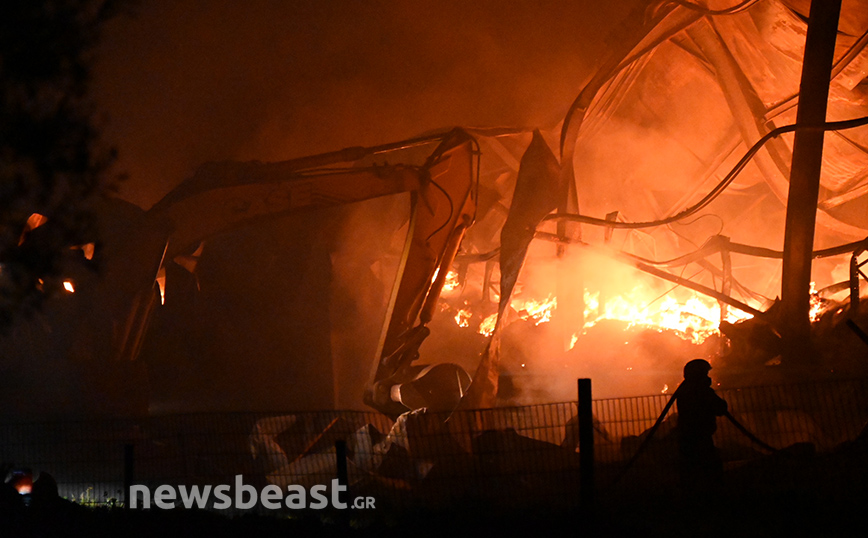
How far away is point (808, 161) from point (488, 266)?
25.1ft

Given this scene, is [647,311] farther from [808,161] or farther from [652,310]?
[808,161]

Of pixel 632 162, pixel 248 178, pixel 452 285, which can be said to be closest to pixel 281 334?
pixel 248 178

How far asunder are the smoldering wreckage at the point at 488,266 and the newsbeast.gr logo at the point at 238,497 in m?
0.35

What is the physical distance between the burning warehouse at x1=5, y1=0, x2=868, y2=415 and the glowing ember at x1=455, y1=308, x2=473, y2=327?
5cm

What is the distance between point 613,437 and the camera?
7625mm

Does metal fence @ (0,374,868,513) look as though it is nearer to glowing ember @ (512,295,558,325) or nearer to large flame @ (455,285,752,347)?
large flame @ (455,285,752,347)

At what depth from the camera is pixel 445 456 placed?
6641mm

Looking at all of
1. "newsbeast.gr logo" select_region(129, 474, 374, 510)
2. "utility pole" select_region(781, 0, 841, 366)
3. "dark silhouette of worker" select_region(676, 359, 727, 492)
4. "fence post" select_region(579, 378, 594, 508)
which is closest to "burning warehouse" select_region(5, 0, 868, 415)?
"utility pole" select_region(781, 0, 841, 366)

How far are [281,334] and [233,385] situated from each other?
1.25m

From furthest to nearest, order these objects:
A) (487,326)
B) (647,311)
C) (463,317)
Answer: (463,317), (487,326), (647,311)

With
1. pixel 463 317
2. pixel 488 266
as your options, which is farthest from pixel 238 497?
pixel 463 317

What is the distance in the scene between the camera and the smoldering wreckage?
9.11 m

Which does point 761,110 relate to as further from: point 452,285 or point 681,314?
point 452,285

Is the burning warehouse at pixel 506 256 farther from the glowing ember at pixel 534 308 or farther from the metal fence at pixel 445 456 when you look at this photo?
the metal fence at pixel 445 456
